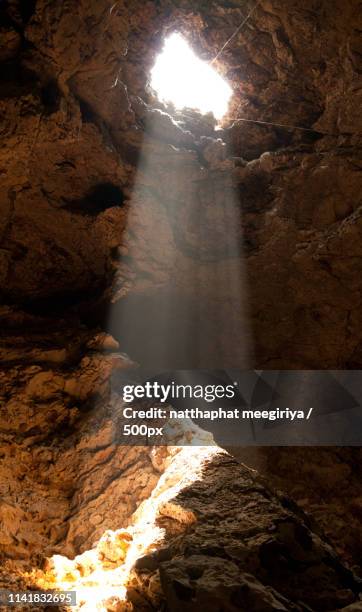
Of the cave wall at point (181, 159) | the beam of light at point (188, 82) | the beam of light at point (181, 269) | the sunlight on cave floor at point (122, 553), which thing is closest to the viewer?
the sunlight on cave floor at point (122, 553)

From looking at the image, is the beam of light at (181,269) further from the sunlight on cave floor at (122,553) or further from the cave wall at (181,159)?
the sunlight on cave floor at (122,553)

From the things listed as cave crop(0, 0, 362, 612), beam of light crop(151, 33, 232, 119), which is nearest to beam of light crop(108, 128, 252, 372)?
cave crop(0, 0, 362, 612)

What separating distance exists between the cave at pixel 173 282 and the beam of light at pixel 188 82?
41mm

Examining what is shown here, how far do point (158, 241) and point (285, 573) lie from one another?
4.44m

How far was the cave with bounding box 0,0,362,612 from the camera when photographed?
9.09ft

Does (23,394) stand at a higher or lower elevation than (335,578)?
higher

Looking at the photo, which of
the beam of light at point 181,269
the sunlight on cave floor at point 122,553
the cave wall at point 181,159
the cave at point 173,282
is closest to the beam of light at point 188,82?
the cave at point 173,282

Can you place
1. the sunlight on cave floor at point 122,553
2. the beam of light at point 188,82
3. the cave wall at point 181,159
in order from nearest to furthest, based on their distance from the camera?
the sunlight on cave floor at point 122,553, the cave wall at point 181,159, the beam of light at point 188,82

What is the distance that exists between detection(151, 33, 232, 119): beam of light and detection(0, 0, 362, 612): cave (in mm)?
41

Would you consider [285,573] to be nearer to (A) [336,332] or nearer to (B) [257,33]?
(A) [336,332]

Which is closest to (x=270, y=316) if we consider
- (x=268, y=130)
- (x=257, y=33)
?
(x=268, y=130)

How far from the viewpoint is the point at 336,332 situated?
6.84 m

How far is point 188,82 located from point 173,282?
290cm

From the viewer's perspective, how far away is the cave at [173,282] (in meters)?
2.77
